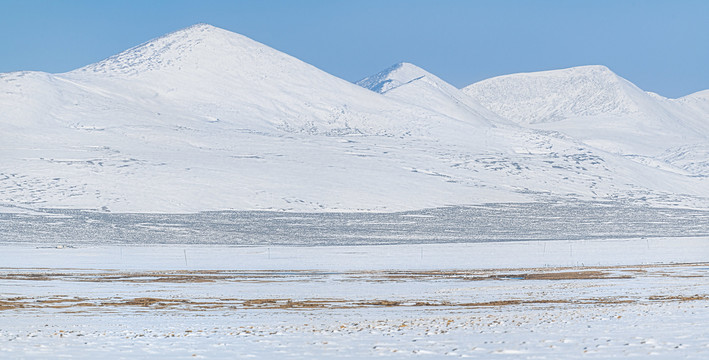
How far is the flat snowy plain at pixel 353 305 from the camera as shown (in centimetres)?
1650

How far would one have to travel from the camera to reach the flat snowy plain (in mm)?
16500

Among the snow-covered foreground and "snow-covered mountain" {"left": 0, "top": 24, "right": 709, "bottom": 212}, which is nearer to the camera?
the snow-covered foreground

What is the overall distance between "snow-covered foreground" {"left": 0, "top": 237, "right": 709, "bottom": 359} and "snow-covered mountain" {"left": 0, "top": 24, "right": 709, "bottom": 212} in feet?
190

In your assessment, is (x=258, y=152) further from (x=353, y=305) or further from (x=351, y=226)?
(x=353, y=305)

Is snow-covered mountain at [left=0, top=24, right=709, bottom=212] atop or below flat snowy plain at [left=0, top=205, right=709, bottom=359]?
atop

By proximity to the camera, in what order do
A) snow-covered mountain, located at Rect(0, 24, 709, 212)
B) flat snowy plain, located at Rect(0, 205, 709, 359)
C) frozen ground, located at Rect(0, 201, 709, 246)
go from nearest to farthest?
1. flat snowy plain, located at Rect(0, 205, 709, 359)
2. frozen ground, located at Rect(0, 201, 709, 246)
3. snow-covered mountain, located at Rect(0, 24, 709, 212)

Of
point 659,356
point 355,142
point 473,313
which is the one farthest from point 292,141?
point 659,356

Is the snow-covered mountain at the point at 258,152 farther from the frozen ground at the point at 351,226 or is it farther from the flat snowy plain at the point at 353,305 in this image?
the flat snowy plain at the point at 353,305

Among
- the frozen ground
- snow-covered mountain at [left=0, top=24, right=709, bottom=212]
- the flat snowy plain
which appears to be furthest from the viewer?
snow-covered mountain at [left=0, top=24, right=709, bottom=212]

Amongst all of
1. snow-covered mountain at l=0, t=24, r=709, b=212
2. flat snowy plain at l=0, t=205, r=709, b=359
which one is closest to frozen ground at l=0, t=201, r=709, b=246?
snow-covered mountain at l=0, t=24, r=709, b=212

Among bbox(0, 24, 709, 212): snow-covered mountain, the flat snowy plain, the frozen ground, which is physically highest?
bbox(0, 24, 709, 212): snow-covered mountain

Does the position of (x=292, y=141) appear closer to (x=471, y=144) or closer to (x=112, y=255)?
(x=471, y=144)

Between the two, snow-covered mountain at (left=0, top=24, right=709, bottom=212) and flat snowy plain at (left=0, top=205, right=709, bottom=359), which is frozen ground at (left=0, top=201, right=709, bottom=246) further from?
flat snowy plain at (left=0, top=205, right=709, bottom=359)

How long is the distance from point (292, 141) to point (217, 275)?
360ft
